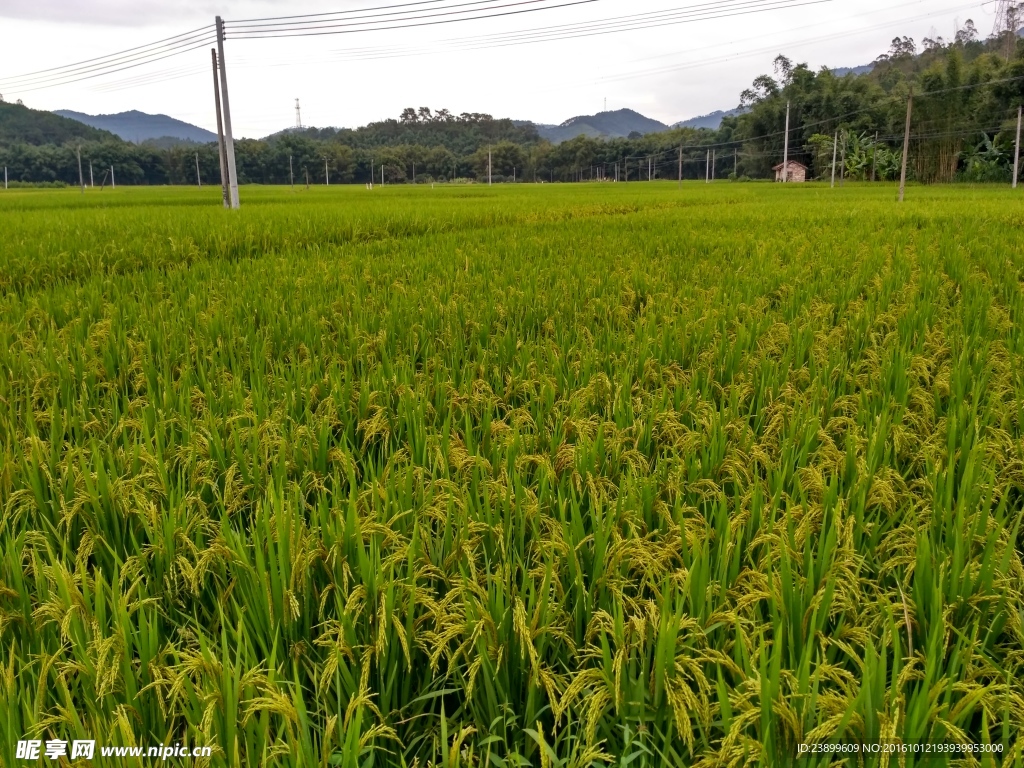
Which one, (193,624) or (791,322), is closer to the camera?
(193,624)

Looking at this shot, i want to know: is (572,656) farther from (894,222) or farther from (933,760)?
(894,222)

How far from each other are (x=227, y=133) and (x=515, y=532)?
18390 mm

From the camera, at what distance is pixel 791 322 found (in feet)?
12.7

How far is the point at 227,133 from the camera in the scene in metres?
17.1

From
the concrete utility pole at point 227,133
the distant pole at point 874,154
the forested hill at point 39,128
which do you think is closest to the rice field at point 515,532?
the concrete utility pole at point 227,133

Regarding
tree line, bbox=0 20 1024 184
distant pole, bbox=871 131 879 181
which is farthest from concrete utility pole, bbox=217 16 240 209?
distant pole, bbox=871 131 879 181

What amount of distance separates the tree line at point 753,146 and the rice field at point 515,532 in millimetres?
23499

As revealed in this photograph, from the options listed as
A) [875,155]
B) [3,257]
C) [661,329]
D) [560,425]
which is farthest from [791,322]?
[875,155]

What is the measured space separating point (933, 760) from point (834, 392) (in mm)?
1951

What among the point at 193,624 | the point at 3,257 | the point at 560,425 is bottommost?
the point at 193,624

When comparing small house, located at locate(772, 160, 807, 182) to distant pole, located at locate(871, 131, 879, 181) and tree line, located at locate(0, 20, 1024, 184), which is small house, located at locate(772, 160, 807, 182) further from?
distant pole, located at locate(871, 131, 879, 181)

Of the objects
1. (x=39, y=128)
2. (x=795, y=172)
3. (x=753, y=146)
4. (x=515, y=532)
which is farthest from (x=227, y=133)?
(x=39, y=128)

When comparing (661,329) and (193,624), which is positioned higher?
(661,329)

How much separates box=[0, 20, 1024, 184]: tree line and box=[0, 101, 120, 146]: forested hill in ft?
3.61
